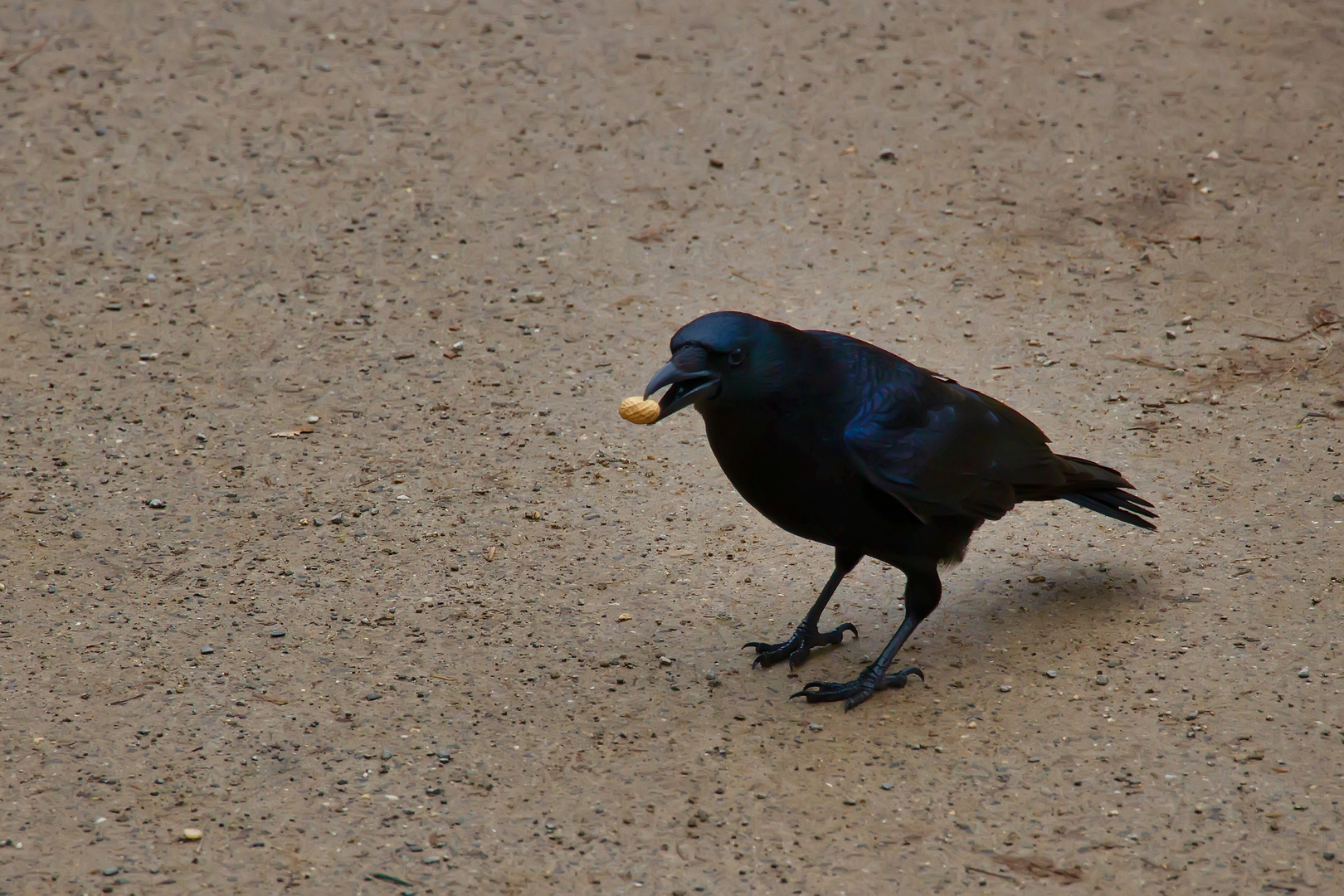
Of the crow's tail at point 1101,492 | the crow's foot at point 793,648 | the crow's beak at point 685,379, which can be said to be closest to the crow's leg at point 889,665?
the crow's foot at point 793,648

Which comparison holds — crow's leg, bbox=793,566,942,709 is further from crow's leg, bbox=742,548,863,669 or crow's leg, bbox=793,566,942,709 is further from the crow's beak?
the crow's beak

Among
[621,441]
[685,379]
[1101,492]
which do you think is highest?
[685,379]

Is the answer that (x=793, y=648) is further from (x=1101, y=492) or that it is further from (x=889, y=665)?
(x=1101, y=492)

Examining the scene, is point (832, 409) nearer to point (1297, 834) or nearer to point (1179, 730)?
point (1179, 730)

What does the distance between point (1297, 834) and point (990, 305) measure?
3.71 meters

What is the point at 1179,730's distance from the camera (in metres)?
3.81

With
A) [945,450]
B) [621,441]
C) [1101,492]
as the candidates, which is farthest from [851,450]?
[621,441]

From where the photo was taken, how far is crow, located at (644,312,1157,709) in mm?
3635

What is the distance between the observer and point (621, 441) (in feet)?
18.8

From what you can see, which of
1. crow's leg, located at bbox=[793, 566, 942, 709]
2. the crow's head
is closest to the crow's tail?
crow's leg, located at bbox=[793, 566, 942, 709]

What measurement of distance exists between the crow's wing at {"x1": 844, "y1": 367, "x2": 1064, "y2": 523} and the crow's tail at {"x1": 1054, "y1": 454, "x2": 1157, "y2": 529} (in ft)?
0.30

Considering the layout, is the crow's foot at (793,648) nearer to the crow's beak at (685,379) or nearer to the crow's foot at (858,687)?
the crow's foot at (858,687)

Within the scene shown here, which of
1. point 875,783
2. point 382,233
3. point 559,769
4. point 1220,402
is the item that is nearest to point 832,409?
point 875,783

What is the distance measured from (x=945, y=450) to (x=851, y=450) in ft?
1.33
